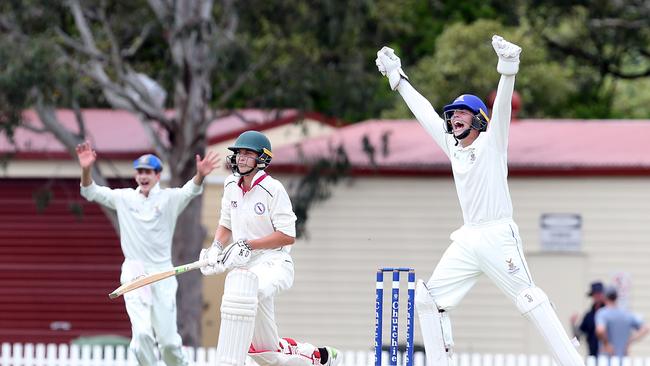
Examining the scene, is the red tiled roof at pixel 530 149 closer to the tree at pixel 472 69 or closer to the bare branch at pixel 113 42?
the bare branch at pixel 113 42

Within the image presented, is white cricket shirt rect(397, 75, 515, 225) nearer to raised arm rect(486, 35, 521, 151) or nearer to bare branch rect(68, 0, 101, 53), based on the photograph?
raised arm rect(486, 35, 521, 151)

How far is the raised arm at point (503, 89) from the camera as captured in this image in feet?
31.7

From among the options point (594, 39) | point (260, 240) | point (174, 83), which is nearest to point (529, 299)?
point (260, 240)

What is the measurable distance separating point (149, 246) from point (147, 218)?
0.25 meters

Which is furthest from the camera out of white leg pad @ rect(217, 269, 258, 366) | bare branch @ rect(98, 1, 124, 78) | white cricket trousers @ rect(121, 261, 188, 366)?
bare branch @ rect(98, 1, 124, 78)

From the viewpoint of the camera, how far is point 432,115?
10.6m

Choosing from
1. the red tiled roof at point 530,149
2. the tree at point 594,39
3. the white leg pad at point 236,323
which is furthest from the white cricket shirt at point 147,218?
the tree at point 594,39

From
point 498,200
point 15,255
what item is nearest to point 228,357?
point 498,200

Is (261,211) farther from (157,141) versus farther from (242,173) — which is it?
(157,141)

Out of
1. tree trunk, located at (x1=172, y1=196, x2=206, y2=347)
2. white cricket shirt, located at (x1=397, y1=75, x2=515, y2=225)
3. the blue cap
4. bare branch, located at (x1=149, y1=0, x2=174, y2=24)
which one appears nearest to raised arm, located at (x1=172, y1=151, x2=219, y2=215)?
the blue cap

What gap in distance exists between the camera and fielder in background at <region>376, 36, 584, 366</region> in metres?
10.1

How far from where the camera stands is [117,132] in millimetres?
24828

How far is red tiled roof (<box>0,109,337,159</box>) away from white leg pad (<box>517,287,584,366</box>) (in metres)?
12.3

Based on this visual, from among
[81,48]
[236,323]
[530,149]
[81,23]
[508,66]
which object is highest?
[81,23]
